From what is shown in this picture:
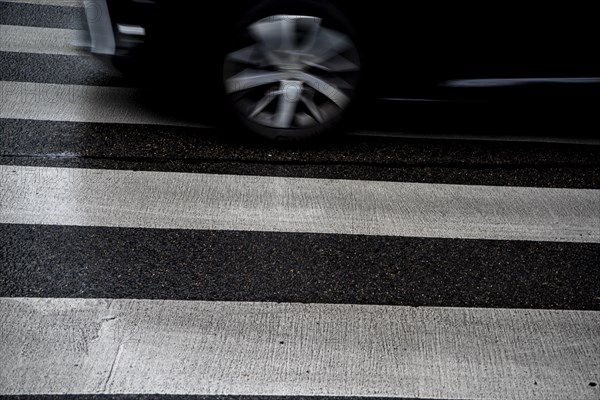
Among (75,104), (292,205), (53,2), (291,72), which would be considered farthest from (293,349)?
(53,2)

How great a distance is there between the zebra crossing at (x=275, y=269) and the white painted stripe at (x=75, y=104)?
2cm

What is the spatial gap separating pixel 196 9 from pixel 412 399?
239 centimetres

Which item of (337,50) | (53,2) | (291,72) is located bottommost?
(53,2)

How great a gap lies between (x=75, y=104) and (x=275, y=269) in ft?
6.75

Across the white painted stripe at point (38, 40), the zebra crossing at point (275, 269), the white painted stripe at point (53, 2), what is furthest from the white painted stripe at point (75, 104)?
the white painted stripe at point (53, 2)

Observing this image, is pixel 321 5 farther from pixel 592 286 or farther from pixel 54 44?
pixel 54 44

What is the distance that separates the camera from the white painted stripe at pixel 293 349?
2.84 meters

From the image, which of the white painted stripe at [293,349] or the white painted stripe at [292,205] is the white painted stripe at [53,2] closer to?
the white painted stripe at [292,205]

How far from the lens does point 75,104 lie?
16.3 ft

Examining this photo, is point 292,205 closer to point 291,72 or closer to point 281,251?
point 281,251

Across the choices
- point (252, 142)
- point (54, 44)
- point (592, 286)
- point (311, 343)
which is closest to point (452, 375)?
point (311, 343)

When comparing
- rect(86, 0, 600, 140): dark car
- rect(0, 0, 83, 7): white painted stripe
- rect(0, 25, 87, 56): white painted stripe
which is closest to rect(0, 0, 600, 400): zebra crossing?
rect(86, 0, 600, 140): dark car

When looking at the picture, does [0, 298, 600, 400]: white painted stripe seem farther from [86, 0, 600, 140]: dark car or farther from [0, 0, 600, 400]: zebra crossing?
[86, 0, 600, 140]: dark car

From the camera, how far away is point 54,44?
583 cm
